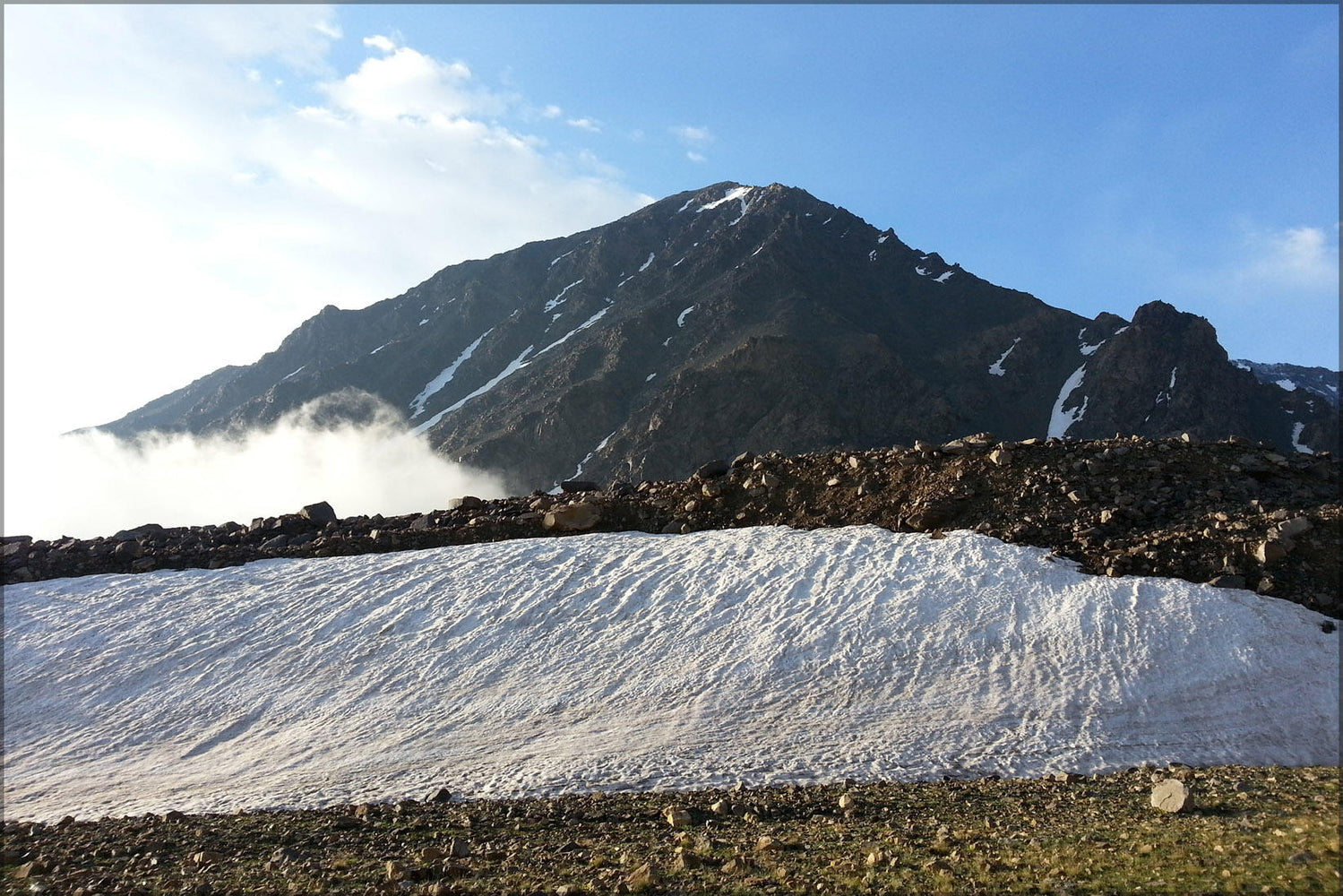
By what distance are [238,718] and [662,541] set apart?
10157 millimetres

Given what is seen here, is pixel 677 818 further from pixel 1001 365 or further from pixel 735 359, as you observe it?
pixel 1001 365

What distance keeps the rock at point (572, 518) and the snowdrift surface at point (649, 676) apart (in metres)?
2.24

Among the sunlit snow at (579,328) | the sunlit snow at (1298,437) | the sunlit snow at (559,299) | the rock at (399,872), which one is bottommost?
the sunlit snow at (1298,437)

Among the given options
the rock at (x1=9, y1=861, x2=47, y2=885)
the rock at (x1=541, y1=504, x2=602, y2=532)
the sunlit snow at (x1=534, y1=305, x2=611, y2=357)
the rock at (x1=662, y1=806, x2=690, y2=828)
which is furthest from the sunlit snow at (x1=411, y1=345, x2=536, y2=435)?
the rock at (x1=662, y1=806, x2=690, y2=828)

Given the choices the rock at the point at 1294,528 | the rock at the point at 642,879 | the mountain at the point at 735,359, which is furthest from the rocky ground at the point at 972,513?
the mountain at the point at 735,359

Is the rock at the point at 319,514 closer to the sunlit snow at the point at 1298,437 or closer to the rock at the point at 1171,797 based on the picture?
the rock at the point at 1171,797

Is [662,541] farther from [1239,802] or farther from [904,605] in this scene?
[1239,802]

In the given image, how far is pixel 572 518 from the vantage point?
24656 millimetres

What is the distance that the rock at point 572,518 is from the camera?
2450 centimetres

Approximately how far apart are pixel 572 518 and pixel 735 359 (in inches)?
3525

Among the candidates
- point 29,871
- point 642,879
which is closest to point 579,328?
point 29,871

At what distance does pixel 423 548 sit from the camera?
79.9 feet

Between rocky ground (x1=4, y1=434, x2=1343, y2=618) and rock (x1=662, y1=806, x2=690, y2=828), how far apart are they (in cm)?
1147

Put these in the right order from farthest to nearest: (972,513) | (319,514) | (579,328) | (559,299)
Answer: (559,299)
(579,328)
(319,514)
(972,513)
